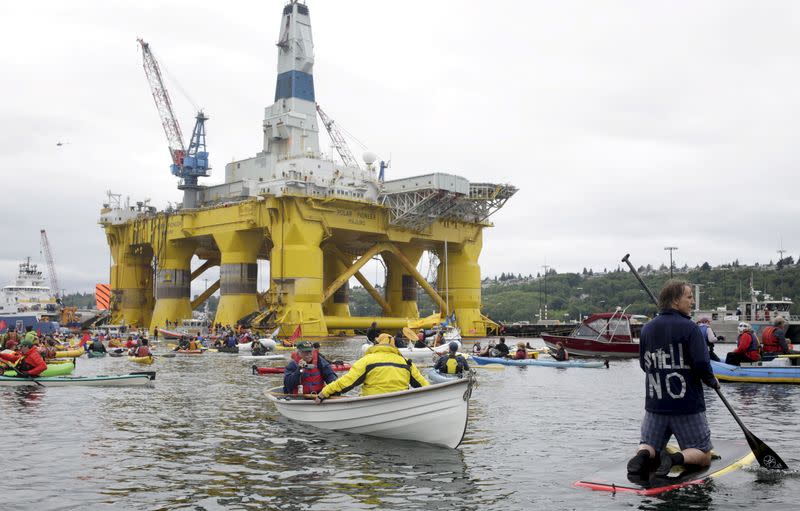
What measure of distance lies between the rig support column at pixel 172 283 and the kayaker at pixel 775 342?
6704 centimetres

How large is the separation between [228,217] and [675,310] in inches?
2715

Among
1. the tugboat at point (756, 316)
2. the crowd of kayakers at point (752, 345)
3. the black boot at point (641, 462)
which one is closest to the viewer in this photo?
the black boot at point (641, 462)

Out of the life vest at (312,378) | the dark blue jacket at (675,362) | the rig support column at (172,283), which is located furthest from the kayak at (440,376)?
the rig support column at (172,283)

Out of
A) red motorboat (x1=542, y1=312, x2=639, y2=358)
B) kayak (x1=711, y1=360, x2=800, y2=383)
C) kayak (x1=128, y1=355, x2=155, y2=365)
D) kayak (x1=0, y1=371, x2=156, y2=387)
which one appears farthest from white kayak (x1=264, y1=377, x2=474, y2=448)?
red motorboat (x1=542, y1=312, x2=639, y2=358)

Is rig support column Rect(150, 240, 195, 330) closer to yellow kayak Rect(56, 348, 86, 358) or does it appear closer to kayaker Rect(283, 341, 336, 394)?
yellow kayak Rect(56, 348, 86, 358)

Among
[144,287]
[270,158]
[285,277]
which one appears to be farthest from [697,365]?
[144,287]

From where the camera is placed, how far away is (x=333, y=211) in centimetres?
7100

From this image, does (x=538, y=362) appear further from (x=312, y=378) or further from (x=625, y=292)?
(x=625, y=292)

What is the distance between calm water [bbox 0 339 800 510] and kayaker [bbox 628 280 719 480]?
0.67 meters

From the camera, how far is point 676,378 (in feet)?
31.5

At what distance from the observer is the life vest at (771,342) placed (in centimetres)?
2855

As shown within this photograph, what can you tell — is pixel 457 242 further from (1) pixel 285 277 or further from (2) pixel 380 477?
(2) pixel 380 477

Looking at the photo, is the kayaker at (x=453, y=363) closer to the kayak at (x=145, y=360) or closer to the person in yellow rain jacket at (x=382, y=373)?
the person in yellow rain jacket at (x=382, y=373)

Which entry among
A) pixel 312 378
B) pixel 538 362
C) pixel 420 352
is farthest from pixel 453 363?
pixel 420 352
